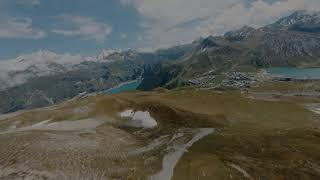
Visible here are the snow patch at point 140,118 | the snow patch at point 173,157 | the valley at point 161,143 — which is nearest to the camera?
the snow patch at point 173,157

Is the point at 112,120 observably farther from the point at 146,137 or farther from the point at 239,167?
the point at 239,167

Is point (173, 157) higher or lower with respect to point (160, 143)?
higher

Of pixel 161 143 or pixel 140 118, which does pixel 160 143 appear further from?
pixel 140 118

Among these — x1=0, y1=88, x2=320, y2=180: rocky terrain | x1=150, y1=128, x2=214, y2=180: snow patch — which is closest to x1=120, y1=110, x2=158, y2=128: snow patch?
x1=0, y1=88, x2=320, y2=180: rocky terrain

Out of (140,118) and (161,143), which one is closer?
(161,143)

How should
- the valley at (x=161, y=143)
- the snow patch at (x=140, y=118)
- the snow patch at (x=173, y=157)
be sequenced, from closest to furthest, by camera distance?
the snow patch at (x=173, y=157), the valley at (x=161, y=143), the snow patch at (x=140, y=118)

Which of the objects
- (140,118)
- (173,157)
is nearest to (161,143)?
(173,157)

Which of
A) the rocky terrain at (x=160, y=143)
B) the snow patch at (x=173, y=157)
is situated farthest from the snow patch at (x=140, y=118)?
the snow patch at (x=173, y=157)

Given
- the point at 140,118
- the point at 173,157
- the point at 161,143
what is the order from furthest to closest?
the point at 140,118
the point at 161,143
the point at 173,157

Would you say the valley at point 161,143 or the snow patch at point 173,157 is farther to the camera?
the valley at point 161,143

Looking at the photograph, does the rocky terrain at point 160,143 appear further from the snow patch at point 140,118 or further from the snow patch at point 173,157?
the snow patch at point 140,118

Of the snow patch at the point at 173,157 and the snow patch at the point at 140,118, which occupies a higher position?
the snow patch at the point at 140,118
